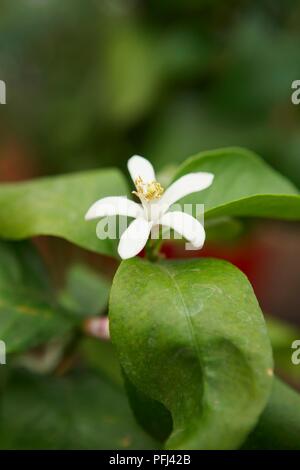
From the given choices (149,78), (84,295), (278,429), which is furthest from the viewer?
(149,78)

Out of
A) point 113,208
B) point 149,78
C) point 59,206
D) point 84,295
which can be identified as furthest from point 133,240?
point 149,78

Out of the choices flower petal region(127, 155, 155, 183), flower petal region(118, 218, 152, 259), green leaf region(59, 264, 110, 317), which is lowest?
green leaf region(59, 264, 110, 317)

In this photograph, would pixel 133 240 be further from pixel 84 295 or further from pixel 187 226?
pixel 84 295

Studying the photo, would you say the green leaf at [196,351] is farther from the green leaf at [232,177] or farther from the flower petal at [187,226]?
the green leaf at [232,177]

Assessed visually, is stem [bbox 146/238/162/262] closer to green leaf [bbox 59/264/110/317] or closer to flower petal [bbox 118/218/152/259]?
flower petal [bbox 118/218/152/259]

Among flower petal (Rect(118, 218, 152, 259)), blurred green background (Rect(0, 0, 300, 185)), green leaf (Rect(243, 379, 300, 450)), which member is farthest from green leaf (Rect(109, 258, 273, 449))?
blurred green background (Rect(0, 0, 300, 185))

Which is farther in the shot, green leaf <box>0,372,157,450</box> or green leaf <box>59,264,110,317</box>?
green leaf <box>59,264,110,317</box>
